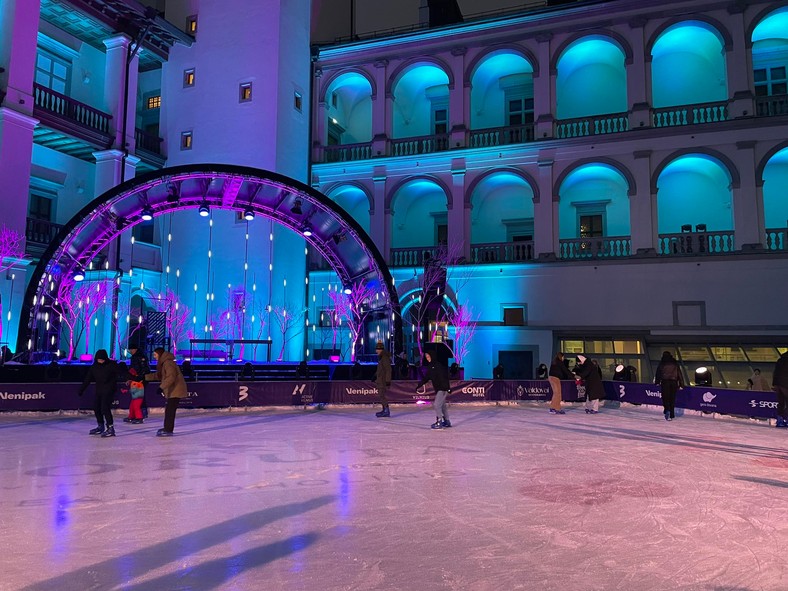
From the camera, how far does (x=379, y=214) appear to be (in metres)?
27.9

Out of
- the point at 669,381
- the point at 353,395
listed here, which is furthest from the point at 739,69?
the point at 353,395

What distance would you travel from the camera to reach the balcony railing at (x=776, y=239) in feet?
71.7

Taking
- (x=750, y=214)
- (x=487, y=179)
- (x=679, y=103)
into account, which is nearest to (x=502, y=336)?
(x=487, y=179)

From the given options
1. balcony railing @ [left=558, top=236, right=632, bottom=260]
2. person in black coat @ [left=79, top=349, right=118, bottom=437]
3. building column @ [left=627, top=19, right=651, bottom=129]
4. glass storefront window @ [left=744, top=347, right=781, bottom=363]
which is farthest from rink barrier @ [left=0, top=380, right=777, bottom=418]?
building column @ [left=627, top=19, right=651, bottom=129]

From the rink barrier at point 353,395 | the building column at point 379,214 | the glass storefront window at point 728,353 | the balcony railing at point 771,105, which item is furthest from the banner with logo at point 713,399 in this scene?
the building column at point 379,214

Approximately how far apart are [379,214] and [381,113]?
16.1ft

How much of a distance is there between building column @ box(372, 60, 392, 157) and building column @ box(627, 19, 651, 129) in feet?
35.2

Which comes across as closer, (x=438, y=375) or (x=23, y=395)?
(x=438, y=375)

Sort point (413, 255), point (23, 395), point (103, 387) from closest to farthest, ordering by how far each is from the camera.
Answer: point (103, 387) < point (23, 395) < point (413, 255)

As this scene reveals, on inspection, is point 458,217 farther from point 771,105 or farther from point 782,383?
point 782,383

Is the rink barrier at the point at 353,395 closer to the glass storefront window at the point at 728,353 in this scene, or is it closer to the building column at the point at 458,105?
the glass storefront window at the point at 728,353

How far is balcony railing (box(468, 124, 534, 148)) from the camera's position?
2606 cm

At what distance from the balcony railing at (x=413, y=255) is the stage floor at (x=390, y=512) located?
15.7 m

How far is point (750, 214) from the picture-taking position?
22.4 m
